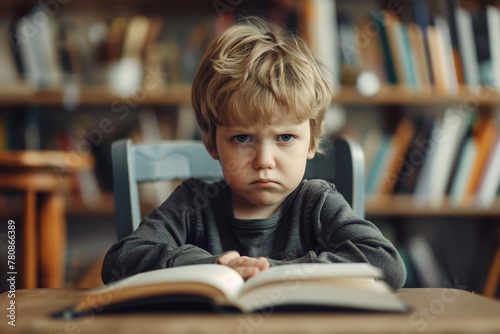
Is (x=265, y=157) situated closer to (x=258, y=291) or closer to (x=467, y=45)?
(x=258, y=291)

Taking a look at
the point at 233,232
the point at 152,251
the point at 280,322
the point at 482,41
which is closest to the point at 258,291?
the point at 280,322

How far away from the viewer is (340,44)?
1.82 m

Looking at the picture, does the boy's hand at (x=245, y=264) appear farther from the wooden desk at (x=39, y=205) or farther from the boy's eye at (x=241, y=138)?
the wooden desk at (x=39, y=205)

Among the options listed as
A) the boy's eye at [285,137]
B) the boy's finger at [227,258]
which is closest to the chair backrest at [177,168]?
the boy's eye at [285,137]

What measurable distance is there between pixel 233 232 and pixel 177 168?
26 centimetres

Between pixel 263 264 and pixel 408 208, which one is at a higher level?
pixel 263 264

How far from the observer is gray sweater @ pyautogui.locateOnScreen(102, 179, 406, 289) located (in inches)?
27.2

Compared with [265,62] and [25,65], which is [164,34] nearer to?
[25,65]

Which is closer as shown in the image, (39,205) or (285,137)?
(285,137)

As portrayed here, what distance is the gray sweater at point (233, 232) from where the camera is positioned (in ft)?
2.27

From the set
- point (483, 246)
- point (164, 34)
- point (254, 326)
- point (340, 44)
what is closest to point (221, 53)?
point (254, 326)

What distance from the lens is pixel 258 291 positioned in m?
0.49

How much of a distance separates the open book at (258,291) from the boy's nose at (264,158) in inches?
9.6

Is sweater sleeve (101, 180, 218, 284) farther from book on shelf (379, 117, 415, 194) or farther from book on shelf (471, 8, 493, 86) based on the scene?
book on shelf (471, 8, 493, 86)
